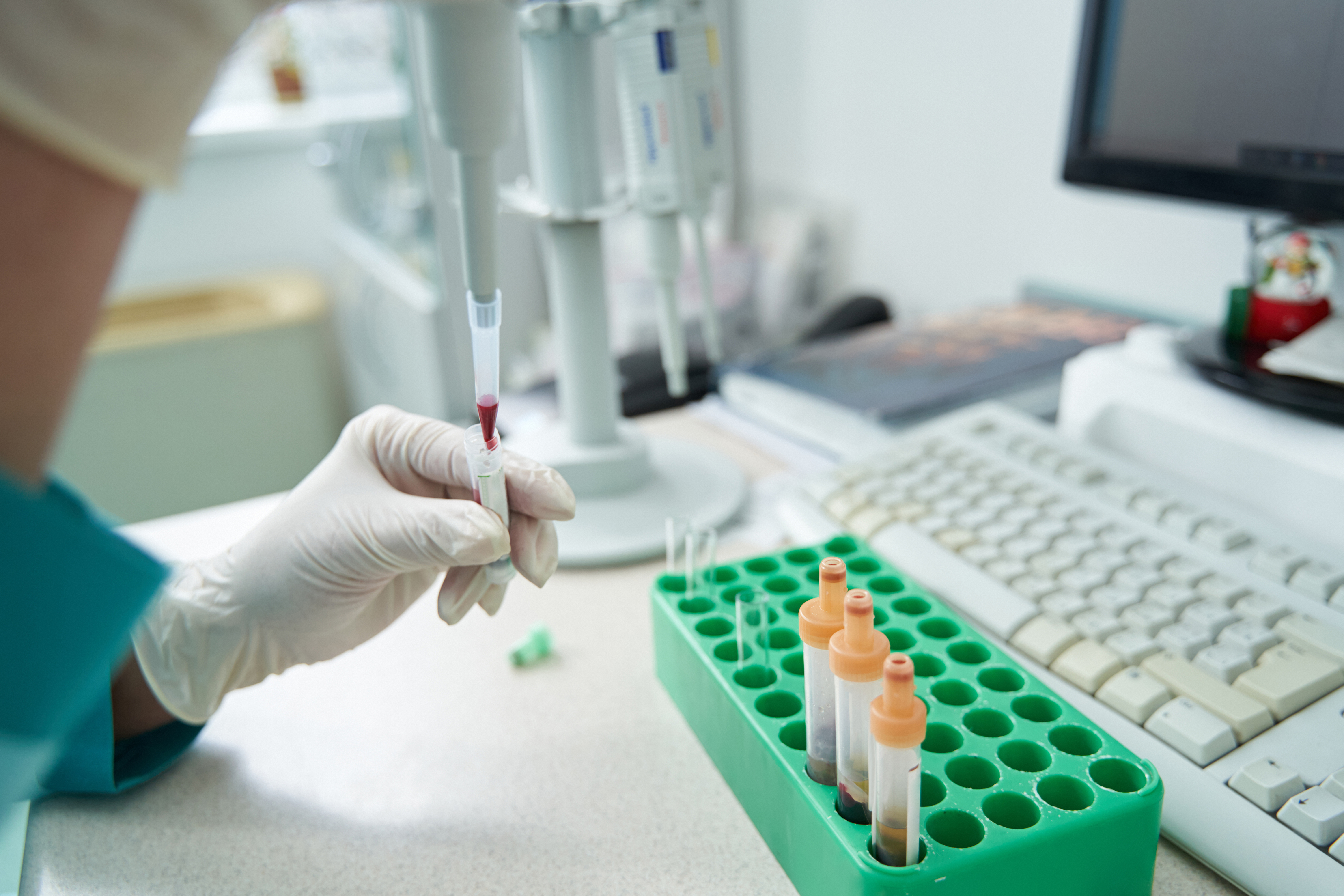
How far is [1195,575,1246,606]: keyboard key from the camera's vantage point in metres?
0.49

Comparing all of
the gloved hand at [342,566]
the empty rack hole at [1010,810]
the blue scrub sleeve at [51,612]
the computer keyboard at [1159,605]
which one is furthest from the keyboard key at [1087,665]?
the blue scrub sleeve at [51,612]

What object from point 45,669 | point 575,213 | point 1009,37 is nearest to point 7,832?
point 45,669

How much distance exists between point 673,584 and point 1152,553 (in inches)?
10.8

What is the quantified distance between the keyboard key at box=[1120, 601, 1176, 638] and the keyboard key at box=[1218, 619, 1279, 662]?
24 millimetres

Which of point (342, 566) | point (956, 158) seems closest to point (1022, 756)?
point (342, 566)

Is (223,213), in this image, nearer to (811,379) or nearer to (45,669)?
(811,379)

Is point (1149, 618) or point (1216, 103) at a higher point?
point (1216, 103)

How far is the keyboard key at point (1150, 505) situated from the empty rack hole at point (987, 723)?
0.22 meters

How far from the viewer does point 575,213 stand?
67 cm

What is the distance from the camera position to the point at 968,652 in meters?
0.47

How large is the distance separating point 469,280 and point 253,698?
0.92 ft

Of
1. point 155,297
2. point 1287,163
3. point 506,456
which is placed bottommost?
point 155,297

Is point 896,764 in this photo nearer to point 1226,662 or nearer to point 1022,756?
point 1022,756

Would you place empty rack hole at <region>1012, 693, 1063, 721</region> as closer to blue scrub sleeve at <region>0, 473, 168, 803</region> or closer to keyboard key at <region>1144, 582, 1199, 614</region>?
keyboard key at <region>1144, 582, 1199, 614</region>
